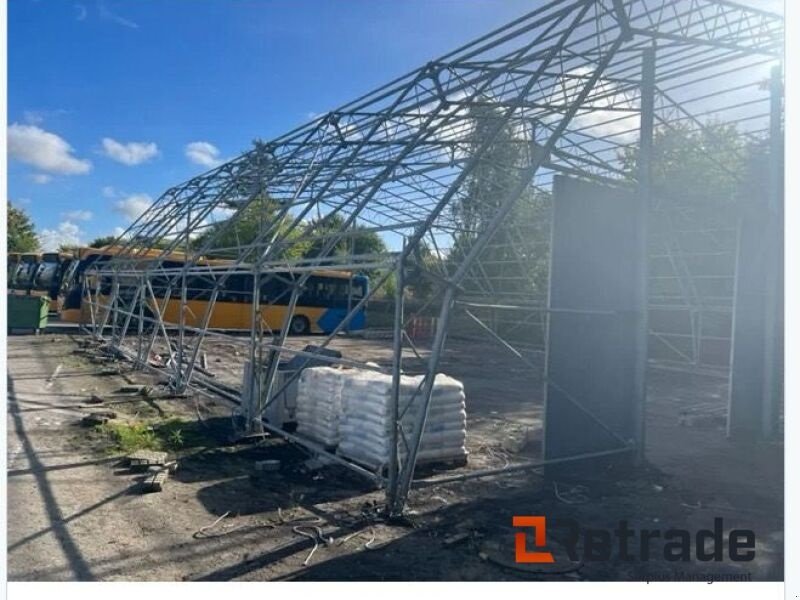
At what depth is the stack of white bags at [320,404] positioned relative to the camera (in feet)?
26.5

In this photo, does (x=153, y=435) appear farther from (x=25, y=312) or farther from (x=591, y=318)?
(x=25, y=312)

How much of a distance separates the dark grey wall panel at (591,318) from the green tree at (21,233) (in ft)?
103

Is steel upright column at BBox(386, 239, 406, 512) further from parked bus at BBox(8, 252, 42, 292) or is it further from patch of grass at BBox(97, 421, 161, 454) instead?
parked bus at BBox(8, 252, 42, 292)


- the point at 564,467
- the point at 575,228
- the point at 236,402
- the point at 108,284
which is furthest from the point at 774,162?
the point at 108,284

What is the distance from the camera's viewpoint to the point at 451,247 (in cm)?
2491

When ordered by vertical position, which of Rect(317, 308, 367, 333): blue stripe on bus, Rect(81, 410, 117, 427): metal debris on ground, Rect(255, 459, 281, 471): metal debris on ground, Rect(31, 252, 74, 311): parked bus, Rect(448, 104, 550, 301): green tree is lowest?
Rect(255, 459, 281, 471): metal debris on ground

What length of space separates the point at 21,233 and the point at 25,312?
17.5 meters

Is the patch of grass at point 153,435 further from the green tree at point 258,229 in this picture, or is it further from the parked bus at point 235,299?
the parked bus at point 235,299

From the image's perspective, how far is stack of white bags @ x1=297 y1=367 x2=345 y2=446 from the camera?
8086 millimetres

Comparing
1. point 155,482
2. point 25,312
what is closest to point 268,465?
point 155,482

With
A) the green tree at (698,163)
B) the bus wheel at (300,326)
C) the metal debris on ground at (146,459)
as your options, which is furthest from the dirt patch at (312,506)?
the bus wheel at (300,326)

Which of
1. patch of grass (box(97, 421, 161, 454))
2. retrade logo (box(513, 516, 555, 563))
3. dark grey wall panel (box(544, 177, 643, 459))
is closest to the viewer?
retrade logo (box(513, 516, 555, 563))

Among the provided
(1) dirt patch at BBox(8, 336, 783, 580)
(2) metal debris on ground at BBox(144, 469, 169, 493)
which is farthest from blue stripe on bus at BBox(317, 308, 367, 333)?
(2) metal debris on ground at BBox(144, 469, 169, 493)

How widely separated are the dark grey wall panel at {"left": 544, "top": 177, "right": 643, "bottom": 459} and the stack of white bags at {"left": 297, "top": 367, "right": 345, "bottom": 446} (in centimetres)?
242
